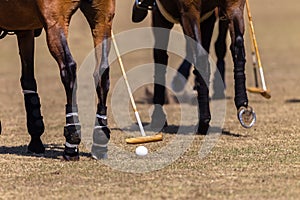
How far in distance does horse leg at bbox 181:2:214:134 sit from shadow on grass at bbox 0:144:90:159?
194 cm

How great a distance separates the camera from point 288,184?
8.55m

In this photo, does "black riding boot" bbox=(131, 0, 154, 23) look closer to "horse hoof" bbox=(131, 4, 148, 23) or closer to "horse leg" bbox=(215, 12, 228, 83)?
"horse hoof" bbox=(131, 4, 148, 23)

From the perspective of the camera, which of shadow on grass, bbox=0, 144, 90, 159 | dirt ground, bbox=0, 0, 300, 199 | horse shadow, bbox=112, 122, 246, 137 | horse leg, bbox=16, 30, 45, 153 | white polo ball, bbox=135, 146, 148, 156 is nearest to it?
dirt ground, bbox=0, 0, 300, 199

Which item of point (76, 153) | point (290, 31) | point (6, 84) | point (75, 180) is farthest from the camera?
point (290, 31)

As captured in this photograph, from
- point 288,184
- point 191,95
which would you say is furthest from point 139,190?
point 191,95

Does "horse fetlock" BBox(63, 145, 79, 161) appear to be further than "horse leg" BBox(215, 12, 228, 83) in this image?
No

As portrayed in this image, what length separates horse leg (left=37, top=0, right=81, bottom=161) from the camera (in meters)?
9.87

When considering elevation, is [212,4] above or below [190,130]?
above

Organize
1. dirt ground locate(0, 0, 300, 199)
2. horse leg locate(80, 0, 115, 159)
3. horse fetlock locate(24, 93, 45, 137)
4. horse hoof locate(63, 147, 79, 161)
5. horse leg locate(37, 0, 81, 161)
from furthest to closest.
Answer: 1. horse fetlock locate(24, 93, 45, 137)
2. horse leg locate(80, 0, 115, 159)
3. horse hoof locate(63, 147, 79, 161)
4. horse leg locate(37, 0, 81, 161)
5. dirt ground locate(0, 0, 300, 199)

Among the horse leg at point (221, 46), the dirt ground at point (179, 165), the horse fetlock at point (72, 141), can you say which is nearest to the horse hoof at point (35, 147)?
the dirt ground at point (179, 165)

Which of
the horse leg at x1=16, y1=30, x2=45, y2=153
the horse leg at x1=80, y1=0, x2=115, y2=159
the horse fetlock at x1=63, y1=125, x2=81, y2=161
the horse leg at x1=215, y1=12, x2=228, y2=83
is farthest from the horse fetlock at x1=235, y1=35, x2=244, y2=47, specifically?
the horse leg at x1=215, y1=12, x2=228, y2=83

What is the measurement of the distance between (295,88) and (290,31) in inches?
651

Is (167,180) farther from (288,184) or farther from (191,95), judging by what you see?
(191,95)

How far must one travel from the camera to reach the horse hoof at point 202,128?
40.7 ft
